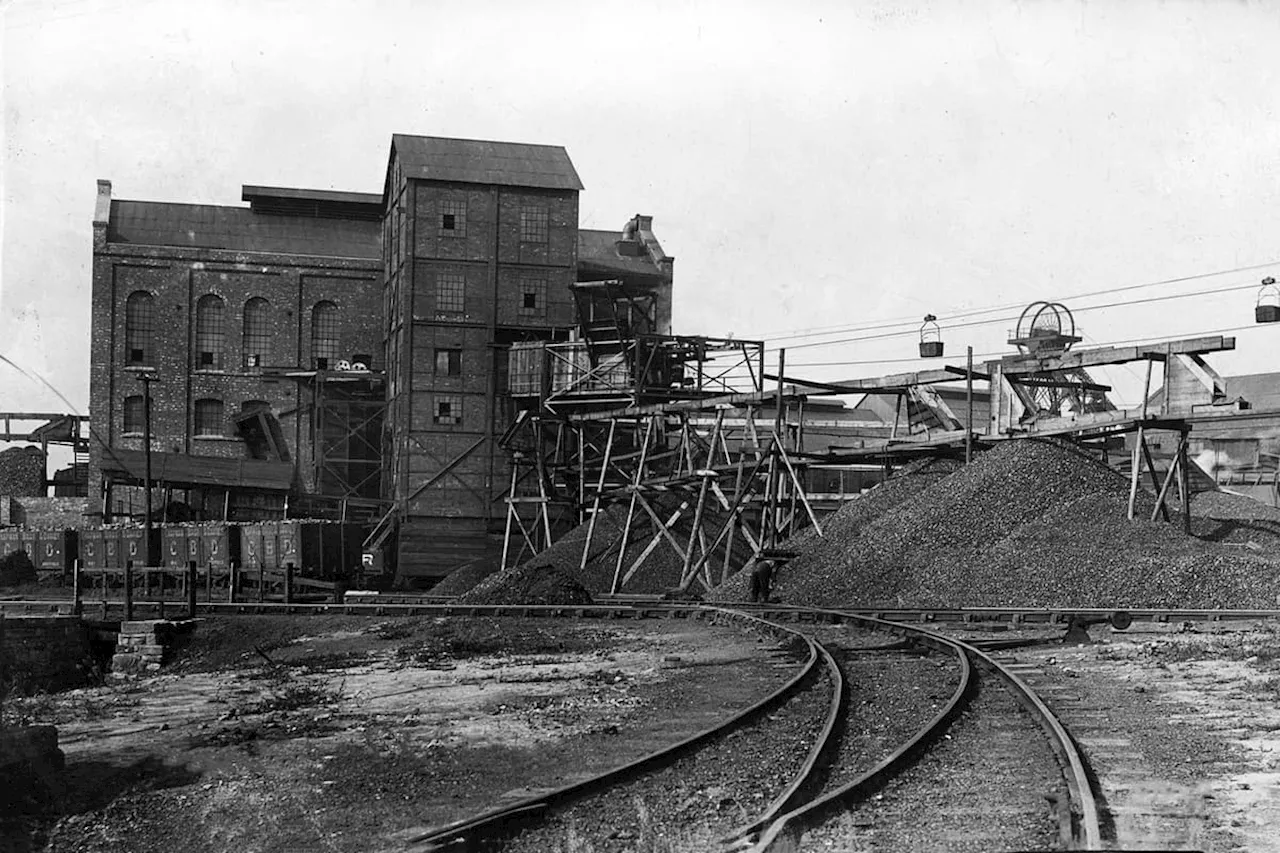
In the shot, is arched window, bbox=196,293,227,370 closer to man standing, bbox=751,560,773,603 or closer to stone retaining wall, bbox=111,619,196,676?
stone retaining wall, bbox=111,619,196,676

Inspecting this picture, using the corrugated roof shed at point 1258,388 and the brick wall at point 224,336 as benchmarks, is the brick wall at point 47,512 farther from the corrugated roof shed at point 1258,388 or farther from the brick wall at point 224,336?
the corrugated roof shed at point 1258,388

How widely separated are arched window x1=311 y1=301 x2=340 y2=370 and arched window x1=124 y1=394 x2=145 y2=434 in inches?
259

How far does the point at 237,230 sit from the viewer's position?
166 feet

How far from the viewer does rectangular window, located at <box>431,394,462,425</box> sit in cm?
4212

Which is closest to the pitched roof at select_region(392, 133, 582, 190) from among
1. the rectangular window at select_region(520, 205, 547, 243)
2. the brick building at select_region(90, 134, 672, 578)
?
the brick building at select_region(90, 134, 672, 578)

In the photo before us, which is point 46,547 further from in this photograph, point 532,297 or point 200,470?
point 532,297

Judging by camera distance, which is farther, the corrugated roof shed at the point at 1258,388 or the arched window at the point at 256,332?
the corrugated roof shed at the point at 1258,388

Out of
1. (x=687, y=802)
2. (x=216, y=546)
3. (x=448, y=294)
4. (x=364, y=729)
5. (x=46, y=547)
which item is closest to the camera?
(x=687, y=802)

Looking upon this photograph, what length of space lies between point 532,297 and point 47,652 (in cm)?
2464

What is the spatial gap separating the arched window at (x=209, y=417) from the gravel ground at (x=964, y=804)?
42336 mm

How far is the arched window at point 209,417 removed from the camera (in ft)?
157

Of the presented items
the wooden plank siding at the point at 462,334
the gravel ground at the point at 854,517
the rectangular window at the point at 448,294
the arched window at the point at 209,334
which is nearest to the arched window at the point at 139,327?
the arched window at the point at 209,334

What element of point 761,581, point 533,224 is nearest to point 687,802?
point 761,581

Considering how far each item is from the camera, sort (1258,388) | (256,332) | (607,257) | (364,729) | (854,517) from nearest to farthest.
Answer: (364,729) → (854,517) → (256,332) → (607,257) → (1258,388)
